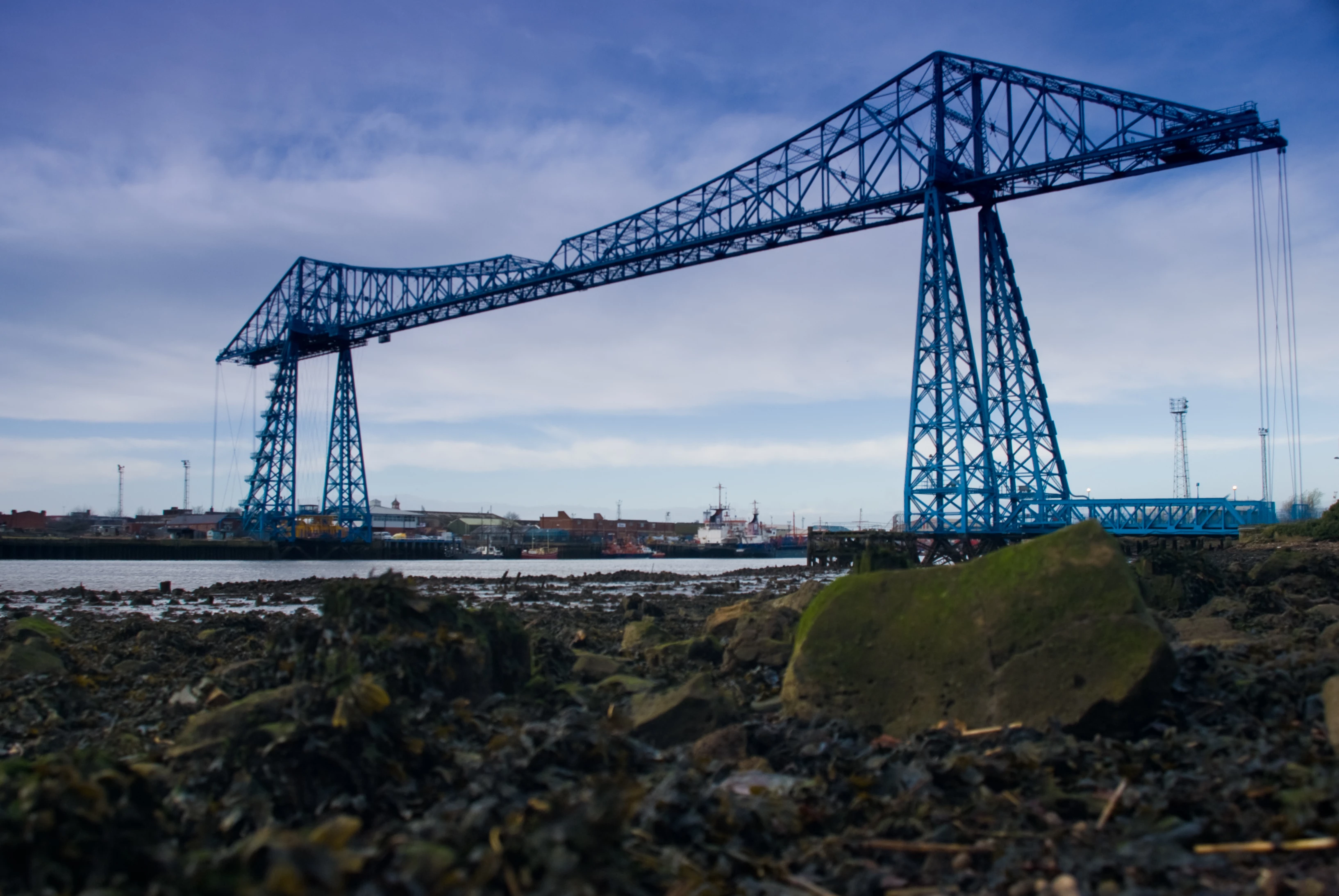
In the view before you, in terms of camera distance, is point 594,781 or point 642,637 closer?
point 594,781

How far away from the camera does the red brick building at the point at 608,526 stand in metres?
134

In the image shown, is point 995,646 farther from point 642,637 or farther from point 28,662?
point 28,662

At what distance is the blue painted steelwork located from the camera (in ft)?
110

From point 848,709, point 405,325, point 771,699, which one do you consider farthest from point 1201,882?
point 405,325

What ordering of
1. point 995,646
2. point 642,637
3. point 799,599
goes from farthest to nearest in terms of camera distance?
point 799,599 < point 642,637 < point 995,646

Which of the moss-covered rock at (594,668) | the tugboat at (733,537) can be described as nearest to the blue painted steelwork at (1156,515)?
the moss-covered rock at (594,668)

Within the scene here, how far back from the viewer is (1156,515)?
116 feet

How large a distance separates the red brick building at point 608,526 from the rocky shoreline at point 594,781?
117668mm

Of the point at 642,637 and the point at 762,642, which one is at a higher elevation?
the point at 762,642

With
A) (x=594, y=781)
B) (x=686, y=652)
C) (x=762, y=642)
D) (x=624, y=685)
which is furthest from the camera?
(x=686, y=652)

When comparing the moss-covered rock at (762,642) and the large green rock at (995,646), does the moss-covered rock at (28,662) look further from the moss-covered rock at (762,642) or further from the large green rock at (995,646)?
the large green rock at (995,646)

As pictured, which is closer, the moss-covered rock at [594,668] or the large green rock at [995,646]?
the large green rock at [995,646]

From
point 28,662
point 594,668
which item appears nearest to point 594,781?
point 594,668

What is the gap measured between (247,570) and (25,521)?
67.9m
